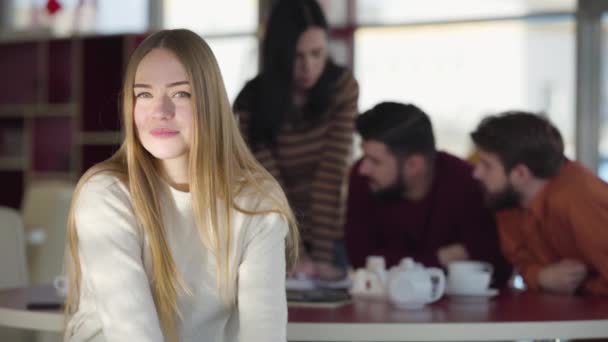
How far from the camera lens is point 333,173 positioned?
3160 millimetres

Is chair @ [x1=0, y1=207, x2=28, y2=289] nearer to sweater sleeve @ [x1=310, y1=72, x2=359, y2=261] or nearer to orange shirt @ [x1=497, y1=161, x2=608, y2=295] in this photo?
sweater sleeve @ [x1=310, y1=72, x2=359, y2=261]

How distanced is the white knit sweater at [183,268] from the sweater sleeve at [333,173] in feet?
4.63

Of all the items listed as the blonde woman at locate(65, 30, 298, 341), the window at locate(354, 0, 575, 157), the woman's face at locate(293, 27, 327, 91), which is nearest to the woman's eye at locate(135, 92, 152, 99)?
the blonde woman at locate(65, 30, 298, 341)

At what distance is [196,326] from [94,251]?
0.70ft

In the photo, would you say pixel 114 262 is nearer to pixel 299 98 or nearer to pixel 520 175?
pixel 520 175

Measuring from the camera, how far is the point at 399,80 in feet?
20.2

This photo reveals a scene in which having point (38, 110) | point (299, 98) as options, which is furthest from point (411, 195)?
point (38, 110)

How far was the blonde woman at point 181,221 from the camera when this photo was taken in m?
1.66

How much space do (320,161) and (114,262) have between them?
1.60 meters

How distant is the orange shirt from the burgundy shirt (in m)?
0.07

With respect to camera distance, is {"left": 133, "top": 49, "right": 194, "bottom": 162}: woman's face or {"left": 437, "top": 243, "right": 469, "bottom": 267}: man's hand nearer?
{"left": 133, "top": 49, "right": 194, "bottom": 162}: woman's face

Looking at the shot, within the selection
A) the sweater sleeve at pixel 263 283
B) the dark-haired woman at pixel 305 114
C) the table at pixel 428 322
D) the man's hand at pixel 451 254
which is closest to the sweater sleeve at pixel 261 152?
the dark-haired woman at pixel 305 114

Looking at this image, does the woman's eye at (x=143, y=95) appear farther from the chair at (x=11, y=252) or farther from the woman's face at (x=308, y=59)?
the woman's face at (x=308, y=59)

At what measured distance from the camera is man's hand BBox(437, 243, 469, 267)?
263 centimetres
